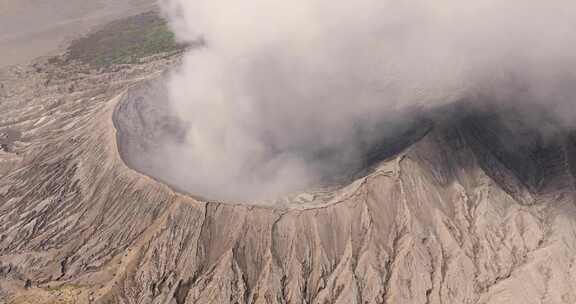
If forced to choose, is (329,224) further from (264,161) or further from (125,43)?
(125,43)

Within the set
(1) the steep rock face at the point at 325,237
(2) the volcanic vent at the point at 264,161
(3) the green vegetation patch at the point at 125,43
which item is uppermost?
(3) the green vegetation patch at the point at 125,43

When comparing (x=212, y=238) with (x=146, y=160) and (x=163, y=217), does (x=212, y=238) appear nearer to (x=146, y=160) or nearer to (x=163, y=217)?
(x=163, y=217)

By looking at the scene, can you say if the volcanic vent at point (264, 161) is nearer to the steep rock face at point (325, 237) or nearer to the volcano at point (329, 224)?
the volcano at point (329, 224)

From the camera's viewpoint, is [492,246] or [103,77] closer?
[492,246]

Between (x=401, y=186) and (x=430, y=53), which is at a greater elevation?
(x=430, y=53)

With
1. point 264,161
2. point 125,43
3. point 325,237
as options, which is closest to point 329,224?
point 325,237

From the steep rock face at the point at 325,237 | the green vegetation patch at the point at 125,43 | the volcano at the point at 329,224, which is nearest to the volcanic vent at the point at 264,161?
the volcano at the point at 329,224

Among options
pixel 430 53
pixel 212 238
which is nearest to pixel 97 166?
pixel 212 238

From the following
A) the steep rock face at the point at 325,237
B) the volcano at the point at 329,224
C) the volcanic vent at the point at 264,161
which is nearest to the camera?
the steep rock face at the point at 325,237
